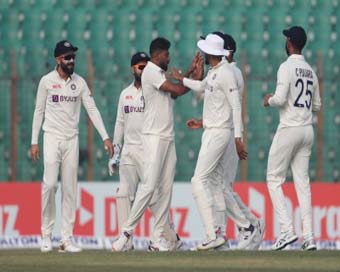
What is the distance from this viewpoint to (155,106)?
13891 millimetres

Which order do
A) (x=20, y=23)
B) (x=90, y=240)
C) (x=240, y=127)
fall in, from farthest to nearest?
(x=20, y=23)
(x=90, y=240)
(x=240, y=127)

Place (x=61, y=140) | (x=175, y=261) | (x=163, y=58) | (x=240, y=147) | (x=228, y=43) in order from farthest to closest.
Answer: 1. (x=228, y=43)
2. (x=61, y=140)
3. (x=163, y=58)
4. (x=240, y=147)
5. (x=175, y=261)

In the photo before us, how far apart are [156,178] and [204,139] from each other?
61 centimetres

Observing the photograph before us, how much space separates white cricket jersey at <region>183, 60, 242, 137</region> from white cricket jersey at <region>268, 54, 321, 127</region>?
1.42 ft

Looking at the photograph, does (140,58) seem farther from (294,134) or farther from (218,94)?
(294,134)

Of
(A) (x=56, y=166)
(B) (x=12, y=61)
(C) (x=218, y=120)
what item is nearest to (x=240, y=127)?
(C) (x=218, y=120)

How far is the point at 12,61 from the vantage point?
20.1 m

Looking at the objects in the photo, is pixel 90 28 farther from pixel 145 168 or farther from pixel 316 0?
pixel 145 168

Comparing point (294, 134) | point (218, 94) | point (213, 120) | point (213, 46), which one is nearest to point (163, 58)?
point (213, 46)

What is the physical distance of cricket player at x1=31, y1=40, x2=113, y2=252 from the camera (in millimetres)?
14031

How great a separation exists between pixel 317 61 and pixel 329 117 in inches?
33.5

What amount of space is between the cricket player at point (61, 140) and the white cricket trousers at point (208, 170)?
3.63ft

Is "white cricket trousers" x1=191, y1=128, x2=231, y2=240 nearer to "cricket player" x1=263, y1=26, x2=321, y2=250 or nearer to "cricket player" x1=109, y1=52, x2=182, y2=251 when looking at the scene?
"cricket player" x1=263, y1=26, x2=321, y2=250

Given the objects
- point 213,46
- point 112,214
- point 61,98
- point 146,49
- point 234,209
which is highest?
point 146,49
